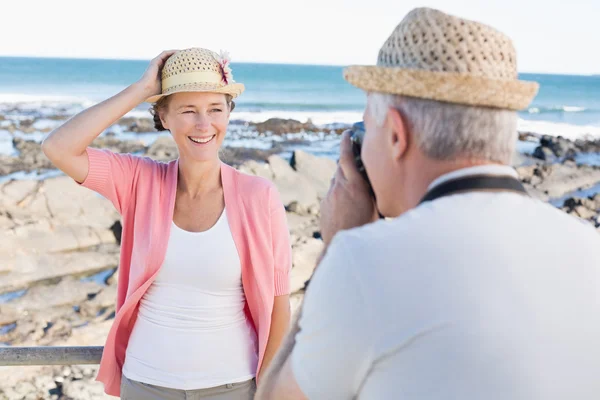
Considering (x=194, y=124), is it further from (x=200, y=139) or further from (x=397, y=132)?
(x=397, y=132)

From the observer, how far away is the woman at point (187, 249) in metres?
2.26

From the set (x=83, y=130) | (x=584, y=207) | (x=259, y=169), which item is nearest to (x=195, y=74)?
→ (x=83, y=130)

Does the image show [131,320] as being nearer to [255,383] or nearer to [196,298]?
[196,298]

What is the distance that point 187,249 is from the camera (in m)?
2.30

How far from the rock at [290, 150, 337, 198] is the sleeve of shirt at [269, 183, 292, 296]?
404 inches

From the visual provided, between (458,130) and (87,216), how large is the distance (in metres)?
9.30

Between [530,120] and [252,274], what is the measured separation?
34937mm

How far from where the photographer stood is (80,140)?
2.36 metres

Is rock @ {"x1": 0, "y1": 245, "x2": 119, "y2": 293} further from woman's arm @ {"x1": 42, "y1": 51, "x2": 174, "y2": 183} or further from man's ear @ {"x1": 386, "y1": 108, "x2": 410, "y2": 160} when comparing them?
man's ear @ {"x1": 386, "y1": 108, "x2": 410, "y2": 160}

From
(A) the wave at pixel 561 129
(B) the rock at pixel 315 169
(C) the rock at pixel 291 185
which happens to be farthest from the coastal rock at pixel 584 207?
(A) the wave at pixel 561 129

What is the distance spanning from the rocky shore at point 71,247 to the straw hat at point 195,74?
3.24 meters

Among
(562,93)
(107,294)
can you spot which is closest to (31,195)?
(107,294)

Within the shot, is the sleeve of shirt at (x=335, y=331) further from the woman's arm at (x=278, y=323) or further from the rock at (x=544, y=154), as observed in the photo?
the rock at (x=544, y=154)

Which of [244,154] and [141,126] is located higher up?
[244,154]
